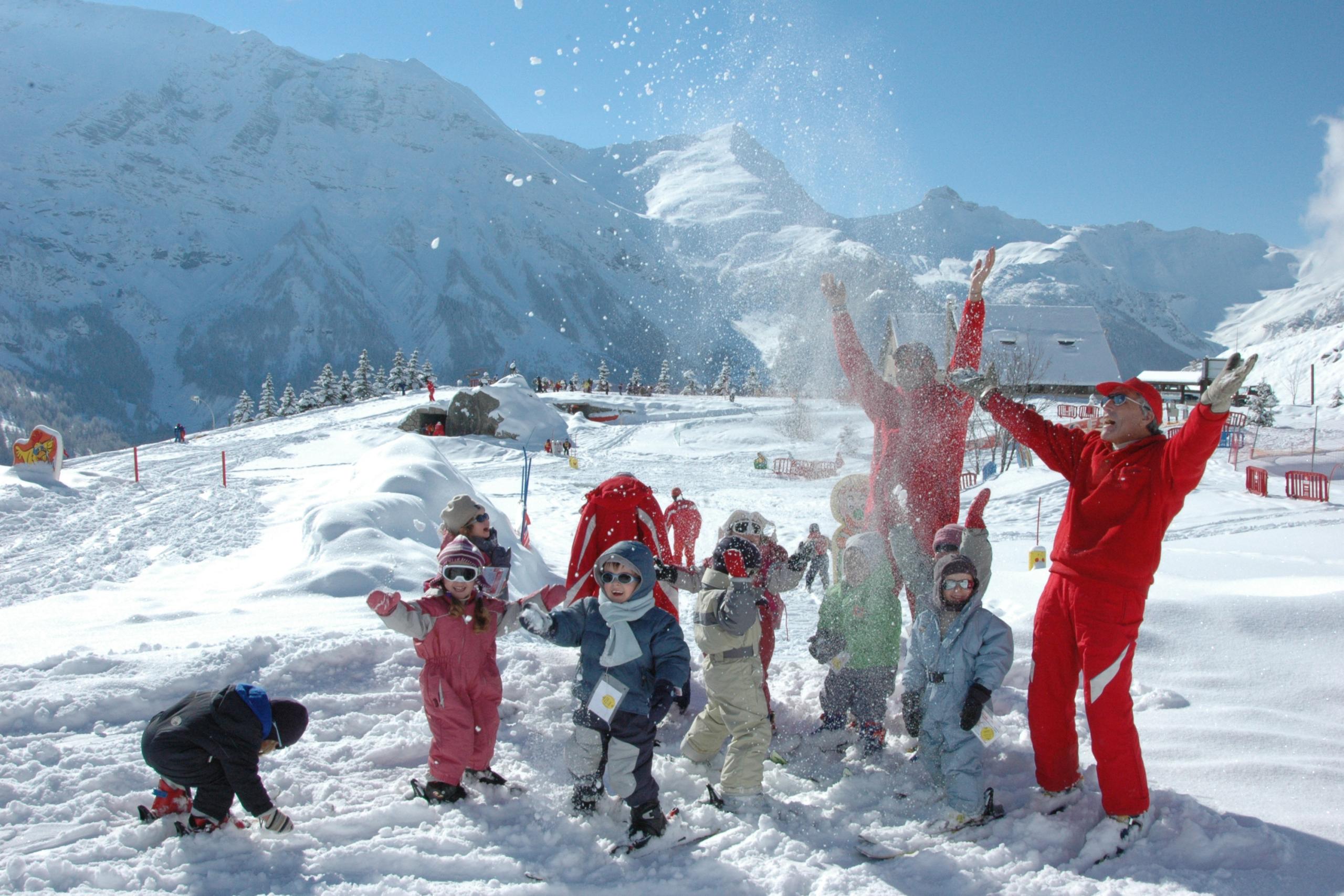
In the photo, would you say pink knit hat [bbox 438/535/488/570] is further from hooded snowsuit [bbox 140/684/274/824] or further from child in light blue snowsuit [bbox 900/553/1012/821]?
child in light blue snowsuit [bbox 900/553/1012/821]

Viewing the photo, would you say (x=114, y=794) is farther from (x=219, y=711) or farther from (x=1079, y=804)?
(x=1079, y=804)

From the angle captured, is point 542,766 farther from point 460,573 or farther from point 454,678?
point 460,573

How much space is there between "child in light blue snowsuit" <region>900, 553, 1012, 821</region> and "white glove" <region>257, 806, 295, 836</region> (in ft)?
8.92

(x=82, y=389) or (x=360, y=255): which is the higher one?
(x=360, y=255)

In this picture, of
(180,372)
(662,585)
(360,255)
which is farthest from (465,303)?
(662,585)

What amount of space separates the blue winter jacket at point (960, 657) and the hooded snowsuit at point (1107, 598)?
0.17 m

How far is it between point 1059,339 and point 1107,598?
4804 cm

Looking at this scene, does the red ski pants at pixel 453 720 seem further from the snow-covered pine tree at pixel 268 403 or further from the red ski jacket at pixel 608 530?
the snow-covered pine tree at pixel 268 403

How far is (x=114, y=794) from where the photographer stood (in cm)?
308

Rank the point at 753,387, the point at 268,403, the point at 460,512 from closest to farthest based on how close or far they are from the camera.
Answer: the point at 460,512 → the point at 268,403 → the point at 753,387

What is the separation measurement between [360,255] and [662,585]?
167066 millimetres

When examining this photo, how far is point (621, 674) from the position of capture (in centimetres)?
317

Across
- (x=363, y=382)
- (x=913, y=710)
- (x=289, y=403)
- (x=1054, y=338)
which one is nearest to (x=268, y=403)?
(x=289, y=403)

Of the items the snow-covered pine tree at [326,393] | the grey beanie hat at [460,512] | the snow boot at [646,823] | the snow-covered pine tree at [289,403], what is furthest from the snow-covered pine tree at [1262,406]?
the snow-covered pine tree at [289,403]
